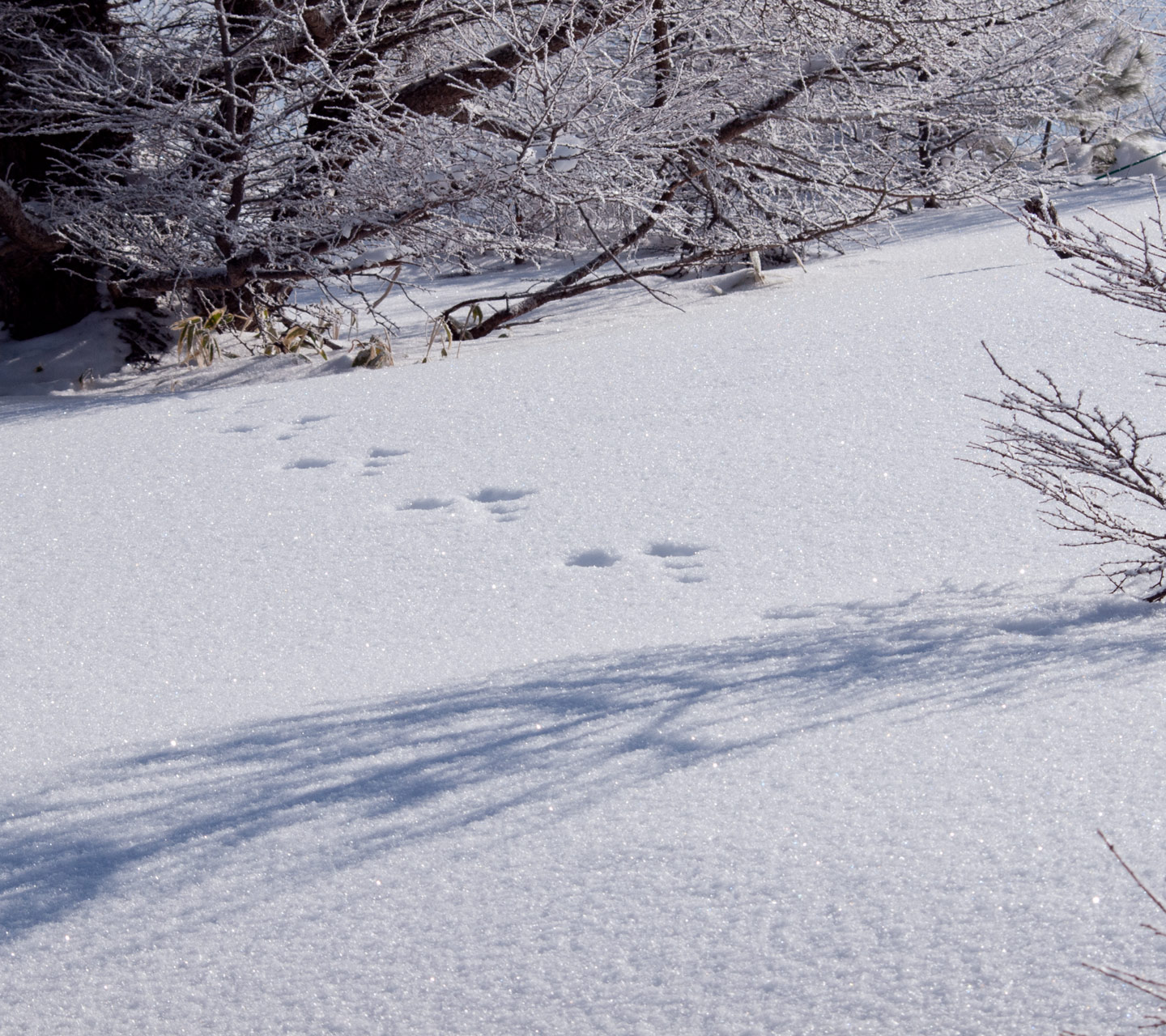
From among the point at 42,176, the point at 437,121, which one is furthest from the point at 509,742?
the point at 42,176

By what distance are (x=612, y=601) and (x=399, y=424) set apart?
1.87 meters

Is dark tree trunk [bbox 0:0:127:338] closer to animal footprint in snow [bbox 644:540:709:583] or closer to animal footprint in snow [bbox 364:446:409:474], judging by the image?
animal footprint in snow [bbox 364:446:409:474]

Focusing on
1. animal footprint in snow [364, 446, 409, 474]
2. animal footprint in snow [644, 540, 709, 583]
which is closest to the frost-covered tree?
animal footprint in snow [364, 446, 409, 474]

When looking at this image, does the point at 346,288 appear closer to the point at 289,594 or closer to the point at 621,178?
the point at 621,178

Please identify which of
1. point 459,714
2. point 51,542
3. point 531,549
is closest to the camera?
point 459,714

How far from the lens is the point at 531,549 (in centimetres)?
296

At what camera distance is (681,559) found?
2855mm

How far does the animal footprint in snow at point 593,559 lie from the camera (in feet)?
9.41

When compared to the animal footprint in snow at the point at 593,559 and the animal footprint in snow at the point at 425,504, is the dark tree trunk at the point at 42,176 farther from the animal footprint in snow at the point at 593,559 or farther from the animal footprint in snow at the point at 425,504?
the animal footprint in snow at the point at 593,559

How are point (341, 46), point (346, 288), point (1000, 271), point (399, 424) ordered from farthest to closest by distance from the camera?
1. point (346, 288)
2. point (1000, 271)
3. point (341, 46)
4. point (399, 424)

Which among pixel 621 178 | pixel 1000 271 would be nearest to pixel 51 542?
pixel 621 178

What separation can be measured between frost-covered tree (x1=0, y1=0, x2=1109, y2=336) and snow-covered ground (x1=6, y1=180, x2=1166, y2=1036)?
66.0 inches

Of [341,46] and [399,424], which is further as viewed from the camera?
[341,46]

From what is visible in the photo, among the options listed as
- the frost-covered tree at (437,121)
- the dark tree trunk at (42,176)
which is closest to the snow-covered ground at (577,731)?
the frost-covered tree at (437,121)
